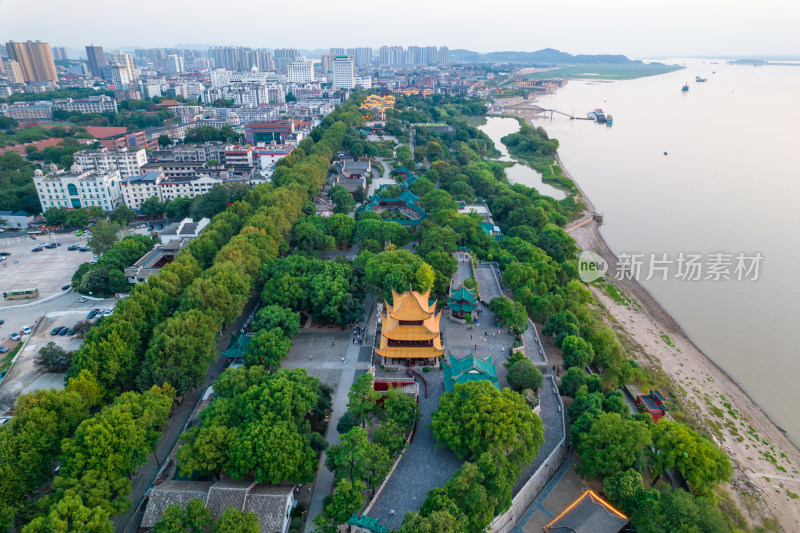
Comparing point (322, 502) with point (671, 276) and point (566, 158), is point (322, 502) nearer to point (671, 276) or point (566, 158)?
point (671, 276)

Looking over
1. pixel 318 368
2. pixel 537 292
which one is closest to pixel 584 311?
pixel 537 292

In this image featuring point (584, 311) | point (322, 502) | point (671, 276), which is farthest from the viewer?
point (671, 276)

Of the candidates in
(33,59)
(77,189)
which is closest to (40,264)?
(77,189)

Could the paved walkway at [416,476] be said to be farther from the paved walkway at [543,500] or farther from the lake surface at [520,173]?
the lake surface at [520,173]

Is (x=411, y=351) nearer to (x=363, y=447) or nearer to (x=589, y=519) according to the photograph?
(x=363, y=447)

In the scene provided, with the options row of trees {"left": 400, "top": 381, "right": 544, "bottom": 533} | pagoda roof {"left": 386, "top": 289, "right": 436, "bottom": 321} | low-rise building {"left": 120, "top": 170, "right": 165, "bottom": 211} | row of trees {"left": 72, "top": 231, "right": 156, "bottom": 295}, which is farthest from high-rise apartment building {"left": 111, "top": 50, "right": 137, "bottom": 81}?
row of trees {"left": 400, "top": 381, "right": 544, "bottom": 533}

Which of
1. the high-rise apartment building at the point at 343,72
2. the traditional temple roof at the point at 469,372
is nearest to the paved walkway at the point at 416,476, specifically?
the traditional temple roof at the point at 469,372

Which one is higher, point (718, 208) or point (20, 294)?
point (718, 208)
